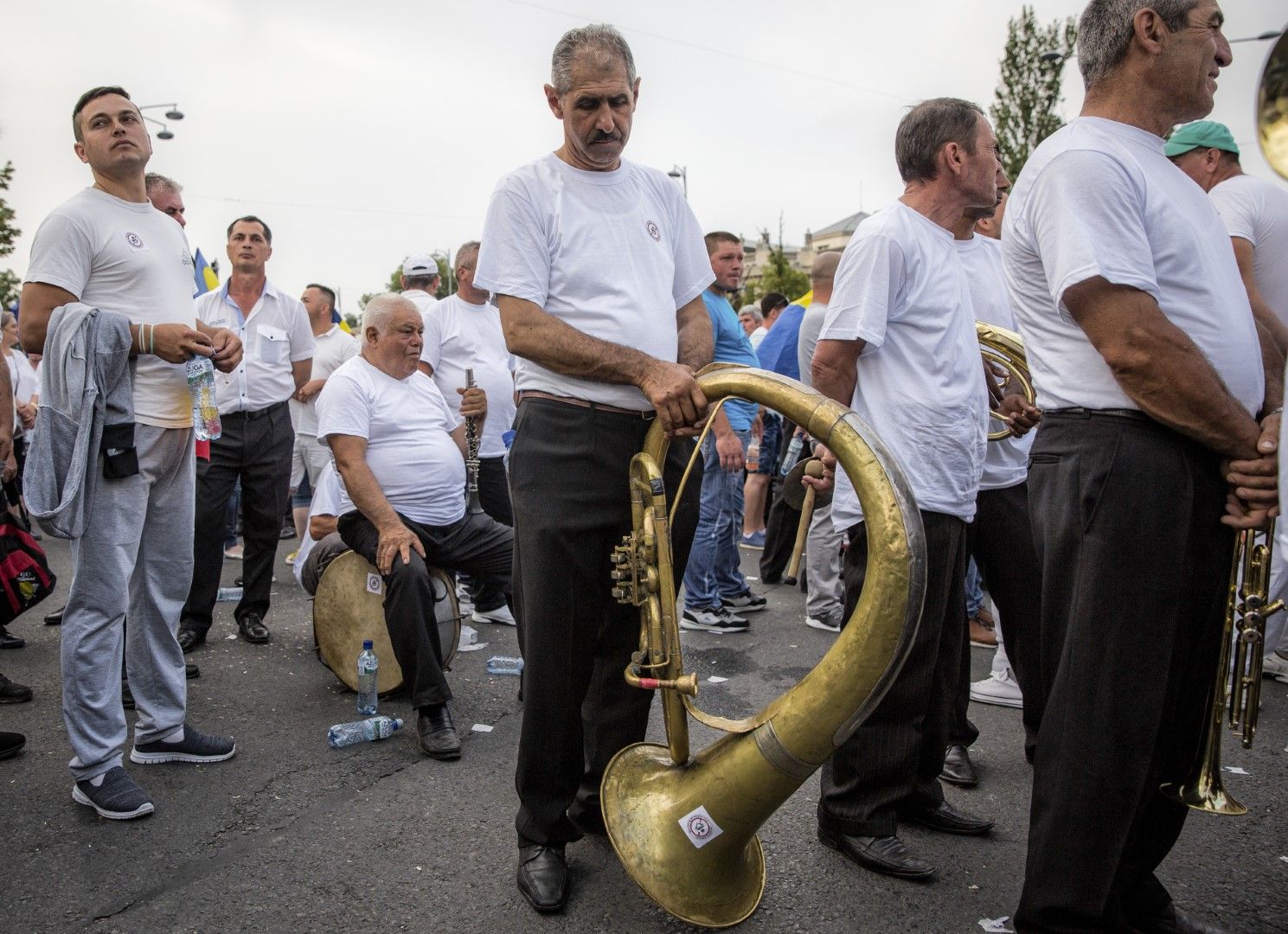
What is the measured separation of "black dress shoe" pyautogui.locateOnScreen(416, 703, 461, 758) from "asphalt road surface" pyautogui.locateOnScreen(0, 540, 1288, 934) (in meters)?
0.07

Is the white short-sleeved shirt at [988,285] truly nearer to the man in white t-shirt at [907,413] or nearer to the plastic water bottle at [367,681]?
the man in white t-shirt at [907,413]

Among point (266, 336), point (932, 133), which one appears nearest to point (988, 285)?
point (932, 133)

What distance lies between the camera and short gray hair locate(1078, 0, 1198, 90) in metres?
2.25

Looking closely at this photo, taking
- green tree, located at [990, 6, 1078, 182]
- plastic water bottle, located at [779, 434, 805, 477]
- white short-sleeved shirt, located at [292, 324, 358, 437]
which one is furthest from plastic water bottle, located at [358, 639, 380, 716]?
green tree, located at [990, 6, 1078, 182]

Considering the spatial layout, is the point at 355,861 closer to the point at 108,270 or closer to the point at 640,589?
the point at 640,589

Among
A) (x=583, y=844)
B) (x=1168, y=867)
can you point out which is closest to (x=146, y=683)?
(x=583, y=844)

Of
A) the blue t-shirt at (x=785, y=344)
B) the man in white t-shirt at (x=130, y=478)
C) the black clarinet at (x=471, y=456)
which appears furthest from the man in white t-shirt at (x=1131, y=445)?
the blue t-shirt at (x=785, y=344)

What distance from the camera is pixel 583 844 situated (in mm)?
3021

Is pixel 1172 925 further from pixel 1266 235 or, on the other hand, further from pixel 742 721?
pixel 1266 235

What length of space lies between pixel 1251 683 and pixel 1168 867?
933 mm

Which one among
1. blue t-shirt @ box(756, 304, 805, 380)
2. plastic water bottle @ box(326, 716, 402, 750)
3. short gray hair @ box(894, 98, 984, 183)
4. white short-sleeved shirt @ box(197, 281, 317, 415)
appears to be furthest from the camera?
blue t-shirt @ box(756, 304, 805, 380)

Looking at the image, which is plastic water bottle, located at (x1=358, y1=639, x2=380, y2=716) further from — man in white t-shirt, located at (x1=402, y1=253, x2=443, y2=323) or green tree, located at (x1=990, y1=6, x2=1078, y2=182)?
green tree, located at (x1=990, y1=6, x2=1078, y2=182)

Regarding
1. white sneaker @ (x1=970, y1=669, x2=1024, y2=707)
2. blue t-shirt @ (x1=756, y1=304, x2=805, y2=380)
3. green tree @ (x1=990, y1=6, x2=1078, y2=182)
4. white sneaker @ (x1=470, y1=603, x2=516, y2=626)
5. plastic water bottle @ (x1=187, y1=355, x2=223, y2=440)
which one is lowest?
white sneaker @ (x1=470, y1=603, x2=516, y2=626)

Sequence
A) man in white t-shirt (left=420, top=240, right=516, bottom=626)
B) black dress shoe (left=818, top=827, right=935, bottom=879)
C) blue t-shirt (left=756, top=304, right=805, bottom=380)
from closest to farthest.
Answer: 1. black dress shoe (left=818, top=827, right=935, bottom=879)
2. man in white t-shirt (left=420, top=240, right=516, bottom=626)
3. blue t-shirt (left=756, top=304, right=805, bottom=380)
